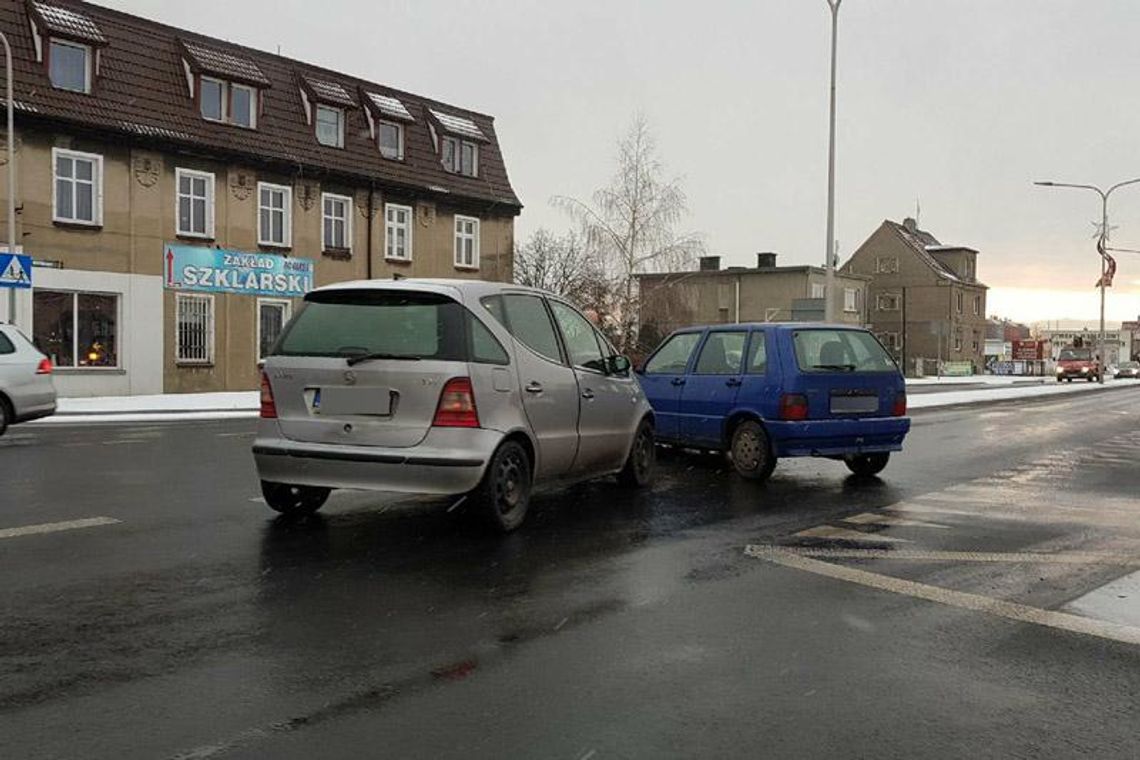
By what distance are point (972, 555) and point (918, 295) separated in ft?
241

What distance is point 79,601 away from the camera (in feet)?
16.8

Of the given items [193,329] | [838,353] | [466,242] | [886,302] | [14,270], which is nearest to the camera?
[838,353]

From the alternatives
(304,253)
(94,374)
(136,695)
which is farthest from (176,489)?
(304,253)

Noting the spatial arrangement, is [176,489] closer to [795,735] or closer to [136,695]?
[136,695]

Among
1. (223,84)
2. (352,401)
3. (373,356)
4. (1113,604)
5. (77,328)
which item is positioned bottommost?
(1113,604)

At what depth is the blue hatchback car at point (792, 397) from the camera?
1012cm

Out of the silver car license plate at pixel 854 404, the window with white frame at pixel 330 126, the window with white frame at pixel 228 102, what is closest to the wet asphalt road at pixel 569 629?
the silver car license plate at pixel 854 404

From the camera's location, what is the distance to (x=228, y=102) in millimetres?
29078

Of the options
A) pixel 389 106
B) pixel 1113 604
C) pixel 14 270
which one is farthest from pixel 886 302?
pixel 1113 604

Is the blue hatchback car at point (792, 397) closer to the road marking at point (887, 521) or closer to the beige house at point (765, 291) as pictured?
the road marking at point (887, 521)

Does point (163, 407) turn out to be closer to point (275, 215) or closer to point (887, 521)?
point (275, 215)

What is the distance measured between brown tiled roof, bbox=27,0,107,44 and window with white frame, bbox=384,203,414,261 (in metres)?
9.96

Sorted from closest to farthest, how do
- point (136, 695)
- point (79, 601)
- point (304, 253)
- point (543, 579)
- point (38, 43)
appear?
point (136, 695), point (79, 601), point (543, 579), point (38, 43), point (304, 253)

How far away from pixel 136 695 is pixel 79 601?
60.8 inches
